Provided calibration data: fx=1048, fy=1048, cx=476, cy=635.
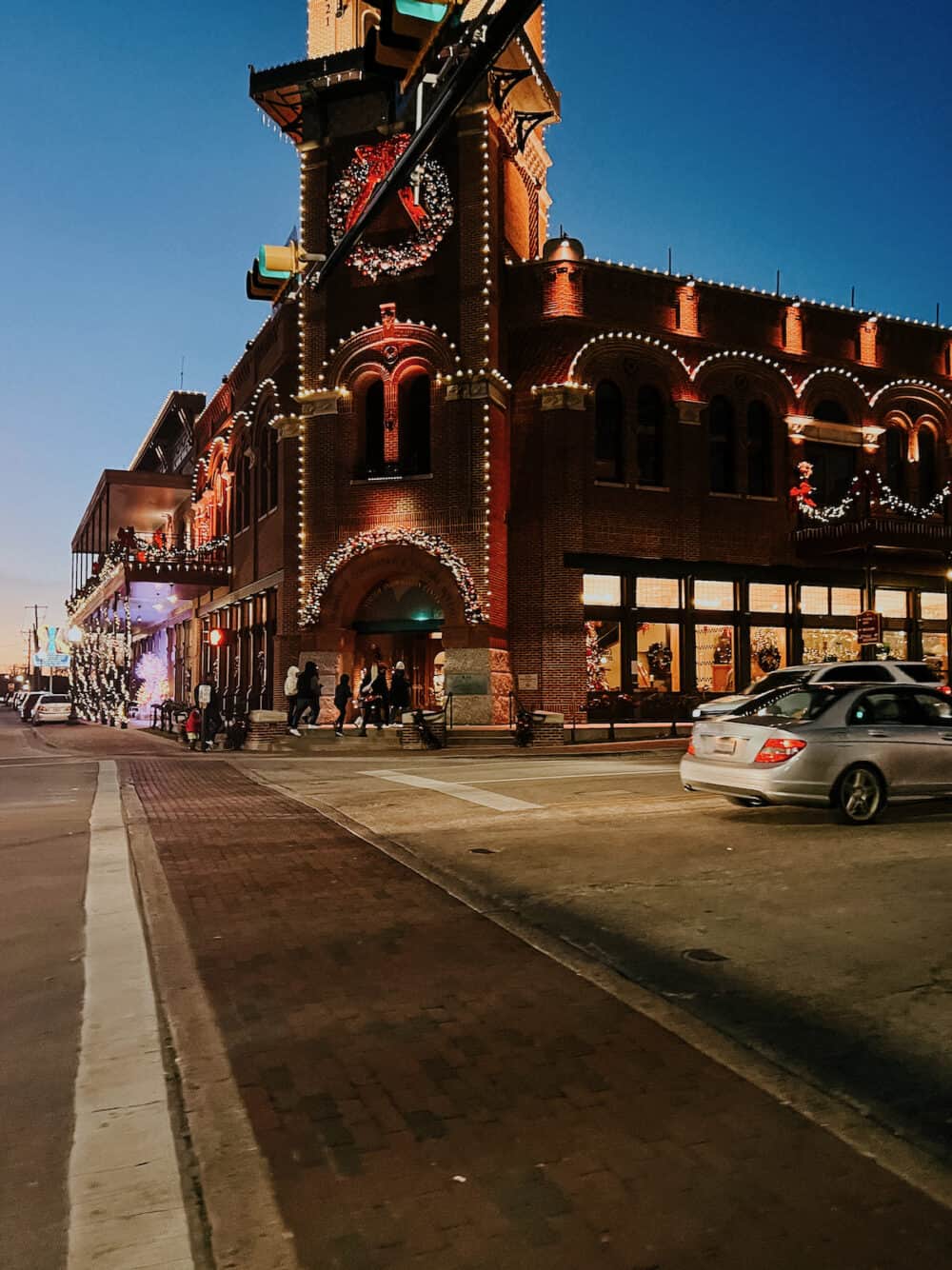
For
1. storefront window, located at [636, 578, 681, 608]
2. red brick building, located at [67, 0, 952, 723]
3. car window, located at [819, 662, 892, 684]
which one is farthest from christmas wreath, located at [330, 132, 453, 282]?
car window, located at [819, 662, 892, 684]

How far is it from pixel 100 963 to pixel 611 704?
22.4 m

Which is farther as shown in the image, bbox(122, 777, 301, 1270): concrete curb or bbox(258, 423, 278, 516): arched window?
bbox(258, 423, 278, 516): arched window

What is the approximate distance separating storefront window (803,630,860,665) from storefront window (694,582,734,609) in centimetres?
296

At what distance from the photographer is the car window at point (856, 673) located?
611 inches

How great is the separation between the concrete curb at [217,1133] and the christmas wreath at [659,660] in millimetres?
22962

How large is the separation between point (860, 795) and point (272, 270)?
376 inches

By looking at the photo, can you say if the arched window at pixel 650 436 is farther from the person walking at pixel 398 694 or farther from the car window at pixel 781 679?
the car window at pixel 781 679

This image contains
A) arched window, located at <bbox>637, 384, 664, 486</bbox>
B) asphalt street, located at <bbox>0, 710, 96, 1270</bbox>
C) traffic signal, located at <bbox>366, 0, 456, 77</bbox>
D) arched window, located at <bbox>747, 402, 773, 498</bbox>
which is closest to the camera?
asphalt street, located at <bbox>0, 710, 96, 1270</bbox>

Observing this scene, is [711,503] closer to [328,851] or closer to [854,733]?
[854,733]

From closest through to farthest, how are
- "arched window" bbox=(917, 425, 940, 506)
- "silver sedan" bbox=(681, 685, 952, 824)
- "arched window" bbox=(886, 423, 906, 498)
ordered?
1. "silver sedan" bbox=(681, 685, 952, 824)
2. "arched window" bbox=(886, 423, 906, 498)
3. "arched window" bbox=(917, 425, 940, 506)

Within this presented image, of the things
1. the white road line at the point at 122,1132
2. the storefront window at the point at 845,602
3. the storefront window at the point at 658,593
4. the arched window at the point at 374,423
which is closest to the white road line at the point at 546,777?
→ the white road line at the point at 122,1132

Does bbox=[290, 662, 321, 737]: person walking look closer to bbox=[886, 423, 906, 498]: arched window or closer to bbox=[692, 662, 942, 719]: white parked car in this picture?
bbox=[692, 662, 942, 719]: white parked car

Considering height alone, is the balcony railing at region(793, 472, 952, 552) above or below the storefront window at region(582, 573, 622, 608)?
above

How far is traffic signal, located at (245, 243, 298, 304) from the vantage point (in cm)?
1338
